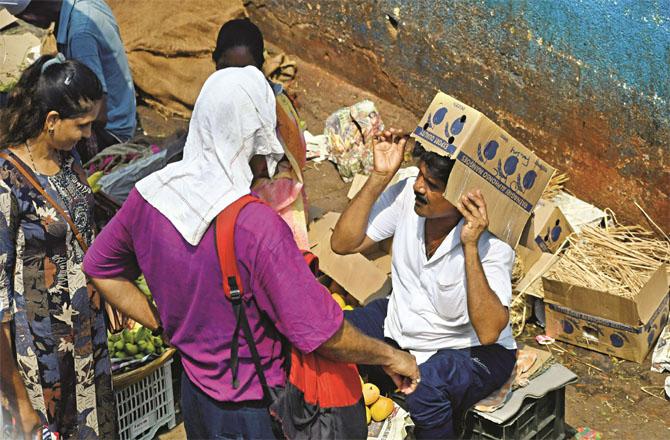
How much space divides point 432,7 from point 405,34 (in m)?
0.40

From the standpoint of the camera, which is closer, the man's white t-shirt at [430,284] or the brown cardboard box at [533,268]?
the man's white t-shirt at [430,284]

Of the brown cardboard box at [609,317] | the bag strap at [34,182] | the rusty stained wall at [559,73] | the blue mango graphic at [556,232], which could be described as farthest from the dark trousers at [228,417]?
the rusty stained wall at [559,73]

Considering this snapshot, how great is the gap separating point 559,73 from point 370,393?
299 centimetres

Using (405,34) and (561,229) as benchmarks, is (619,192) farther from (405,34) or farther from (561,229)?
(405,34)

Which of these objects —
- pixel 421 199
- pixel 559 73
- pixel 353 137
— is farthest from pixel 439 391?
pixel 353 137

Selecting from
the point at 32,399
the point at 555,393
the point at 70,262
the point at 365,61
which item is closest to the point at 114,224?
the point at 70,262

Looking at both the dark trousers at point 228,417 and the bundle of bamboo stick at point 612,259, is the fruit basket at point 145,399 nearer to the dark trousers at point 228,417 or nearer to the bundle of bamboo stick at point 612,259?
the dark trousers at point 228,417

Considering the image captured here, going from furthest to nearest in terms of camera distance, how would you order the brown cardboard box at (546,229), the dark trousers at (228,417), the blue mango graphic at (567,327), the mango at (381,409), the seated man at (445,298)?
the brown cardboard box at (546,229), the blue mango graphic at (567,327), the mango at (381,409), the seated man at (445,298), the dark trousers at (228,417)

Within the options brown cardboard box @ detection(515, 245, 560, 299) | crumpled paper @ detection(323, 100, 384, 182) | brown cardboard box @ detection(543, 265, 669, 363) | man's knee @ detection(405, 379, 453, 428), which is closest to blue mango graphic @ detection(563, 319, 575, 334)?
brown cardboard box @ detection(543, 265, 669, 363)

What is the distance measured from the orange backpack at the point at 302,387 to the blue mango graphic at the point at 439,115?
4.08 ft

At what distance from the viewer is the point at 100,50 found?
5.52 m

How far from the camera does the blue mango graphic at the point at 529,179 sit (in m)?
3.76

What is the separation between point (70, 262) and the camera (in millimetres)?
3490

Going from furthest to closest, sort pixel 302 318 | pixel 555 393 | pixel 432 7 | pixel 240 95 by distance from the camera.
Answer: pixel 432 7 < pixel 555 393 < pixel 240 95 < pixel 302 318
